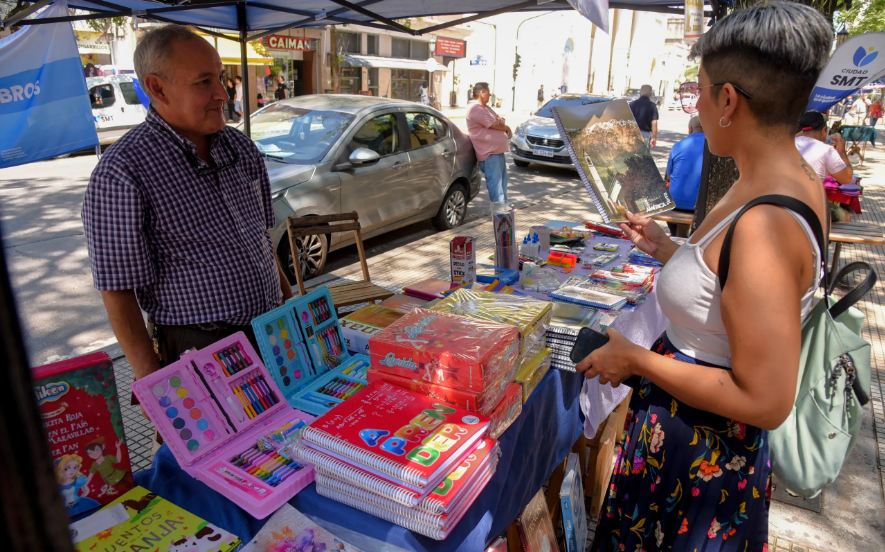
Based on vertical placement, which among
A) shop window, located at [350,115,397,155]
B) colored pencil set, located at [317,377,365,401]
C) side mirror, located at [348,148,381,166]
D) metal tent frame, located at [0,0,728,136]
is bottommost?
colored pencil set, located at [317,377,365,401]

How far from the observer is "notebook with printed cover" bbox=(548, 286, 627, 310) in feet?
8.57

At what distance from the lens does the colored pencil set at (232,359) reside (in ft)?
5.55

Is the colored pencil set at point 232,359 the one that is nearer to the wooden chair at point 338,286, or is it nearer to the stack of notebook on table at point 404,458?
the stack of notebook on table at point 404,458

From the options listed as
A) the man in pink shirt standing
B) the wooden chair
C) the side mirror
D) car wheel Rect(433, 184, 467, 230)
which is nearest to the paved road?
car wheel Rect(433, 184, 467, 230)

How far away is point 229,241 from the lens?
210cm

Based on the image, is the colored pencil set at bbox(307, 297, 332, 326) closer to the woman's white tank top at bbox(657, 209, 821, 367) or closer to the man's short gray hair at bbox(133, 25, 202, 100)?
the man's short gray hair at bbox(133, 25, 202, 100)

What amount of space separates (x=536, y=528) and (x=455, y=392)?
768 millimetres

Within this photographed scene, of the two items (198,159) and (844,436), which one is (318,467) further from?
(844,436)

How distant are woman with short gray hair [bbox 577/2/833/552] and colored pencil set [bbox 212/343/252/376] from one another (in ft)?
3.31

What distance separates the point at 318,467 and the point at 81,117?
12.9ft

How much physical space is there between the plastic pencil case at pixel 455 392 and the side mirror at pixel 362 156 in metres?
4.49

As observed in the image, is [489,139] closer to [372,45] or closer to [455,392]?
[455,392]

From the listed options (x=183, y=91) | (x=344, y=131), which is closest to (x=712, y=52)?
(x=183, y=91)

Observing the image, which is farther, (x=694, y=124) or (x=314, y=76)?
(x=314, y=76)
